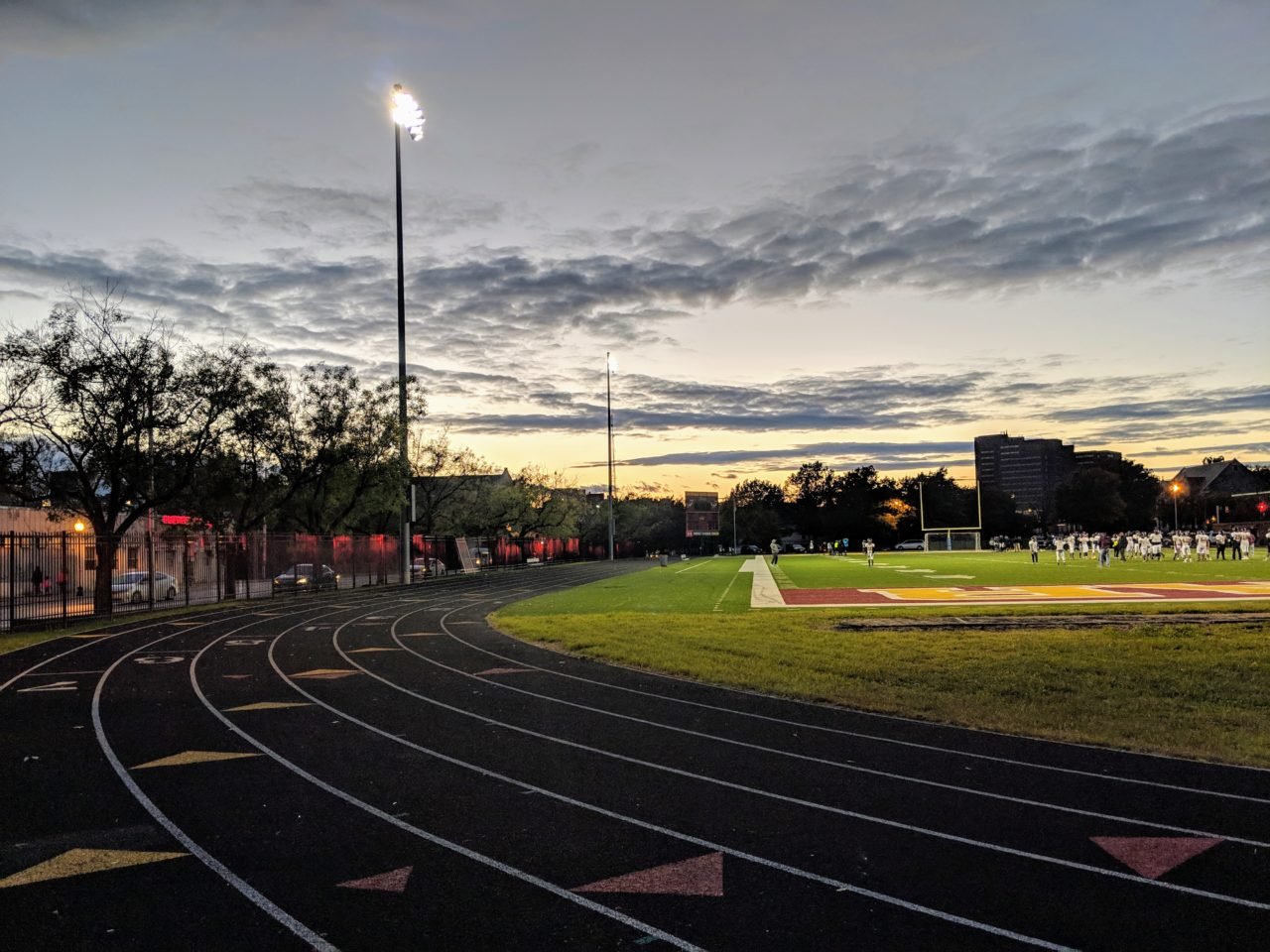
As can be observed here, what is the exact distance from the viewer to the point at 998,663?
15.2 m

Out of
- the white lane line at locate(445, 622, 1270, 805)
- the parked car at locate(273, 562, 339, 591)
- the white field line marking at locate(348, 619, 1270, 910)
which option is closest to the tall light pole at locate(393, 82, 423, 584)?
the parked car at locate(273, 562, 339, 591)

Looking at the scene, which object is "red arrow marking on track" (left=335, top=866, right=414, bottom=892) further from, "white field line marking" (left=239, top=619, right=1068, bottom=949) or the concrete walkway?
the concrete walkway

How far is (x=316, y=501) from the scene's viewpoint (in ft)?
148

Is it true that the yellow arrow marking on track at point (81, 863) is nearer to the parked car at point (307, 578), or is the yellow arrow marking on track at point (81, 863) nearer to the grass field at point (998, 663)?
the grass field at point (998, 663)

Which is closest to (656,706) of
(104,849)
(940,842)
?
(940,842)

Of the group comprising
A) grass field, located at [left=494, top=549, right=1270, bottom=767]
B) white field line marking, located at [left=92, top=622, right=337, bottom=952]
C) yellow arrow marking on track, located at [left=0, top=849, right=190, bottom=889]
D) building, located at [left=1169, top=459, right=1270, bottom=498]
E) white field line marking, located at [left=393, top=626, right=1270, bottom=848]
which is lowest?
grass field, located at [left=494, top=549, right=1270, bottom=767]

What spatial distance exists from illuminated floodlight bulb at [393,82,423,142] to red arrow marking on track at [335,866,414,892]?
39.5 metres

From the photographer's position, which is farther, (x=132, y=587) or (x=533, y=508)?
(x=533, y=508)

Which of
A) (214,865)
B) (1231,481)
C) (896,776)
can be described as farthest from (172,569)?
(1231,481)

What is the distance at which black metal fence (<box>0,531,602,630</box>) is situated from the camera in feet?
83.7

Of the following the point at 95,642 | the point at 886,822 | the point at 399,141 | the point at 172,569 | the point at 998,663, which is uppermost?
the point at 399,141

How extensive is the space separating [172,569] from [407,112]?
21.1m

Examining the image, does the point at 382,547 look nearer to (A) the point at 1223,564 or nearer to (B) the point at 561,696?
(B) the point at 561,696

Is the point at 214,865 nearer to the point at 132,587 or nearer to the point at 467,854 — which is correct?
the point at 467,854
